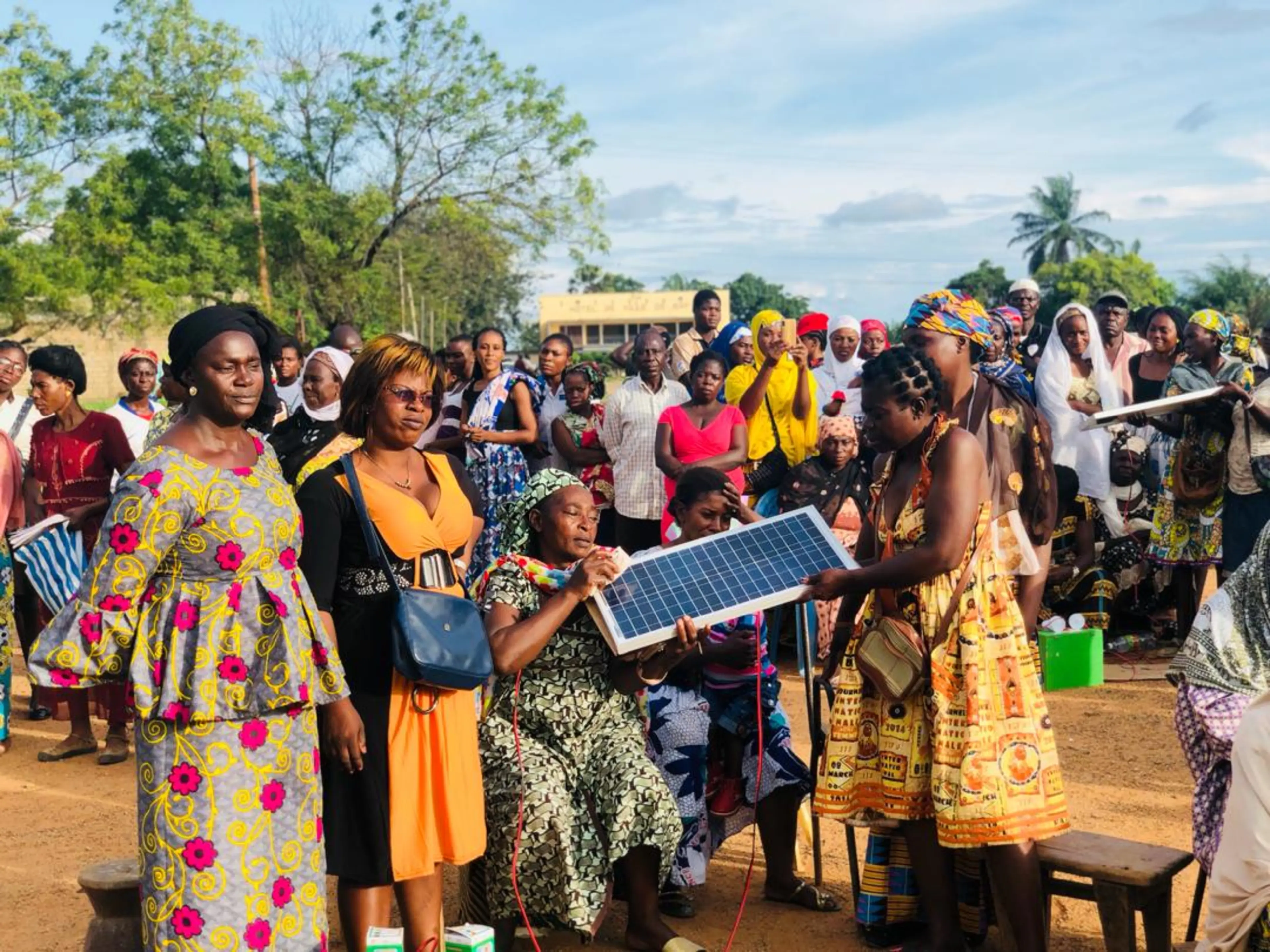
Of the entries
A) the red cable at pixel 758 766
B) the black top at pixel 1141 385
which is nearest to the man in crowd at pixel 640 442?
the black top at pixel 1141 385

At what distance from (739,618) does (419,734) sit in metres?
1.57

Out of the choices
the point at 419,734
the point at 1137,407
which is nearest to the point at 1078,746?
the point at 1137,407

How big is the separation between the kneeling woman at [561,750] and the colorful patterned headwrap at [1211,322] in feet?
17.2

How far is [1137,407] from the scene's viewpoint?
256 inches

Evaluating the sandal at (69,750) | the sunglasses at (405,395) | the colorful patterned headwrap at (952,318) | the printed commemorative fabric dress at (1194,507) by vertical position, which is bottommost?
the sandal at (69,750)

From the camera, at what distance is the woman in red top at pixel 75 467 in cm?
695

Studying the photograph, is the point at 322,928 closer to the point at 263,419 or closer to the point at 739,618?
the point at 263,419

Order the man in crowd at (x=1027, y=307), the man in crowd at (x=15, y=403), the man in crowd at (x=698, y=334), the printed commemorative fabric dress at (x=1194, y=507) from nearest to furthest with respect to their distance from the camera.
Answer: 1. the man in crowd at (x=15, y=403)
2. the printed commemorative fabric dress at (x=1194, y=507)
3. the man in crowd at (x=1027, y=307)
4. the man in crowd at (x=698, y=334)

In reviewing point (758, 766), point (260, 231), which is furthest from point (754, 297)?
point (758, 766)

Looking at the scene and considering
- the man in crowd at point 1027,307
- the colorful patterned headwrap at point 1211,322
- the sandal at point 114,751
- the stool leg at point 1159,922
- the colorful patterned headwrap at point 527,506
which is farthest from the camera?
the man in crowd at point 1027,307

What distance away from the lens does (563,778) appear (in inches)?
169

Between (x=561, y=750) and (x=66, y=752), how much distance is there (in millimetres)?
4222

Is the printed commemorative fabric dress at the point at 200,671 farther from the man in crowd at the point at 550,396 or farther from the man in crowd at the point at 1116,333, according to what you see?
the man in crowd at the point at 1116,333

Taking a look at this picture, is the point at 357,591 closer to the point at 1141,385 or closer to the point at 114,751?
the point at 114,751
